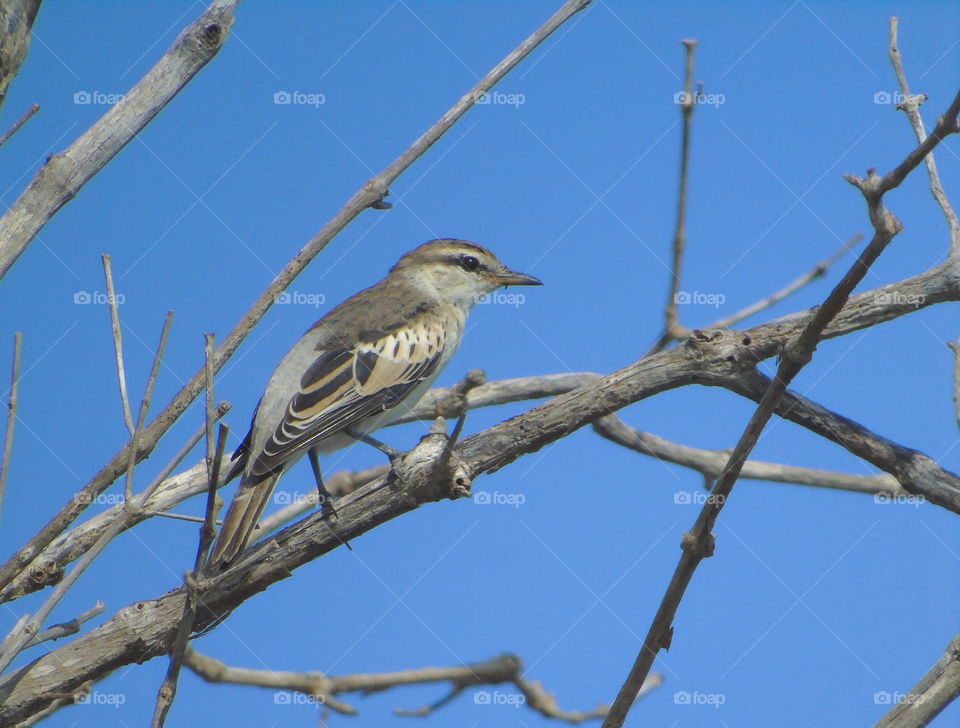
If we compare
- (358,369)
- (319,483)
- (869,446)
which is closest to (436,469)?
(319,483)

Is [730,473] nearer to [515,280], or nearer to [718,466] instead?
[718,466]

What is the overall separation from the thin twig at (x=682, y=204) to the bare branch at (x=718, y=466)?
3.27 ft

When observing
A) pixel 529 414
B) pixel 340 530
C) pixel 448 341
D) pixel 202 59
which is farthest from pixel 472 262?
pixel 202 59

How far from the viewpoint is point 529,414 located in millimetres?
5957

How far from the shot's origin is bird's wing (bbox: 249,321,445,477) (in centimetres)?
668

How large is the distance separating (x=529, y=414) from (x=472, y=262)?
12.0 feet

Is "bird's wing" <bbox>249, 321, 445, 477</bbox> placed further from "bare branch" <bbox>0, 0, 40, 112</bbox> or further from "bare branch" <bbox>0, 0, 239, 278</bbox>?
"bare branch" <bbox>0, 0, 40, 112</bbox>

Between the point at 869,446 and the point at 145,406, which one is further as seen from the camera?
the point at 869,446

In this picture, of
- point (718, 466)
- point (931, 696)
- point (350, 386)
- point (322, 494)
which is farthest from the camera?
point (718, 466)

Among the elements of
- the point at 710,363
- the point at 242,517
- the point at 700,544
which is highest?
the point at 242,517

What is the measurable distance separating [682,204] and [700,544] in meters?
3.59

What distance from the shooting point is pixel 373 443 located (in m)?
7.34

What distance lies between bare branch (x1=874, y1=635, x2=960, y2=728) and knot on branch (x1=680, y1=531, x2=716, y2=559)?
3.32ft

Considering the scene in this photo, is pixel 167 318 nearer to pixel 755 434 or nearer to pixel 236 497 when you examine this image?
pixel 236 497
